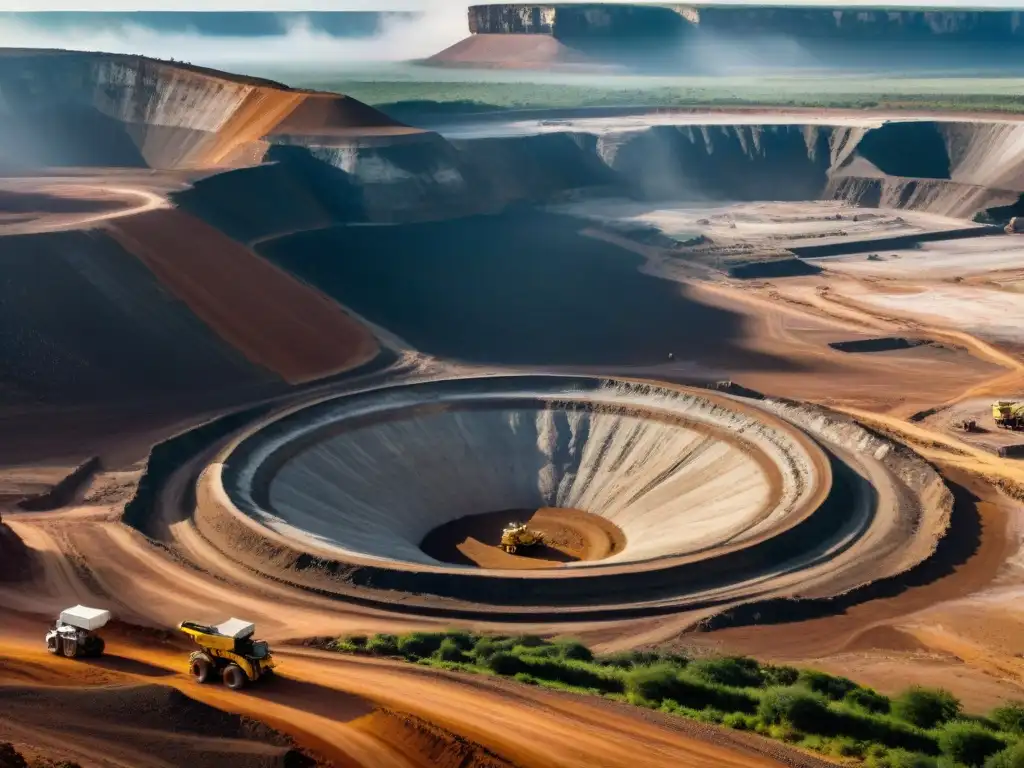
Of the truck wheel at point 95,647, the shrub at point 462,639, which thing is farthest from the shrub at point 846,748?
the truck wheel at point 95,647

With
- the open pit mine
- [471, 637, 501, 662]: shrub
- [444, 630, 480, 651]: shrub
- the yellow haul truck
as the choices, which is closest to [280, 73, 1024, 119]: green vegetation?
the open pit mine

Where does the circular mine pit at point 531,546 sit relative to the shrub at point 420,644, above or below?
above

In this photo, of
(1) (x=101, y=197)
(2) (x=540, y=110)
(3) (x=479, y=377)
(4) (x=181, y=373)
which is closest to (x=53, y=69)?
(1) (x=101, y=197)

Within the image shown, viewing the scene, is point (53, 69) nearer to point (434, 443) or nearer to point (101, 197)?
point (101, 197)

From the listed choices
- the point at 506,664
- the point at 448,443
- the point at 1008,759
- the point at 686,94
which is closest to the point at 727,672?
the point at 506,664

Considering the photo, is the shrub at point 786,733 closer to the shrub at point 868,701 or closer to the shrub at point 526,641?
the shrub at point 868,701

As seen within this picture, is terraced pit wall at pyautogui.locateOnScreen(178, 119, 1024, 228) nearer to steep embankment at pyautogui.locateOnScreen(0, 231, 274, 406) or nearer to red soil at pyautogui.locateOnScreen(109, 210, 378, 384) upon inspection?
red soil at pyautogui.locateOnScreen(109, 210, 378, 384)
